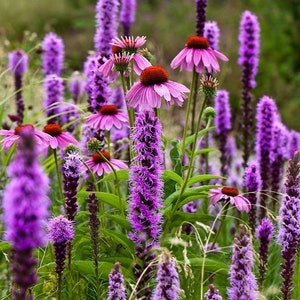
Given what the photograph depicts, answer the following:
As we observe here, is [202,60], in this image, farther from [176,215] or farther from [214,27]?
[214,27]

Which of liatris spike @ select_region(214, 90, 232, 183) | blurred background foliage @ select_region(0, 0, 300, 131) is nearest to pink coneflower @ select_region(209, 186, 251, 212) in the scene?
liatris spike @ select_region(214, 90, 232, 183)

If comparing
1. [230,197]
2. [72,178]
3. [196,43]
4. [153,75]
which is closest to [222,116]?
[196,43]

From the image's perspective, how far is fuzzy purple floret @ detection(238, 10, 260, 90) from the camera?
4.64 meters

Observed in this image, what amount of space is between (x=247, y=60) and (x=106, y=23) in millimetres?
1175

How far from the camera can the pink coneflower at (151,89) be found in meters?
2.71

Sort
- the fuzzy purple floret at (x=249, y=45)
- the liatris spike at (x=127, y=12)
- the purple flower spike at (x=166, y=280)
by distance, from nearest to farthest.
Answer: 1. the purple flower spike at (x=166, y=280)
2. the fuzzy purple floret at (x=249, y=45)
3. the liatris spike at (x=127, y=12)

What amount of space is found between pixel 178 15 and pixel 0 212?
39.9 ft

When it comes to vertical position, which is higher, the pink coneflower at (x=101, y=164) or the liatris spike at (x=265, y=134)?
the liatris spike at (x=265, y=134)

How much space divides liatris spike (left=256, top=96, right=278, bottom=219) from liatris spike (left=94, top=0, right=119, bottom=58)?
95cm

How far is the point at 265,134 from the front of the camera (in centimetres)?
412

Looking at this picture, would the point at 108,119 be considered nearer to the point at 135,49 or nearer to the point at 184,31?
the point at 135,49

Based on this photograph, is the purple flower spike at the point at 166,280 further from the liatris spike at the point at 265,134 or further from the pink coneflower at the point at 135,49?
the liatris spike at the point at 265,134

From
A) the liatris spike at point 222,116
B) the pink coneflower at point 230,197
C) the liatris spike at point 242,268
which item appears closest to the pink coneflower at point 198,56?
the pink coneflower at point 230,197

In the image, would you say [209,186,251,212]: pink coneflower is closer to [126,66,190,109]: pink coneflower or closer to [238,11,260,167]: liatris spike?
[126,66,190,109]: pink coneflower
